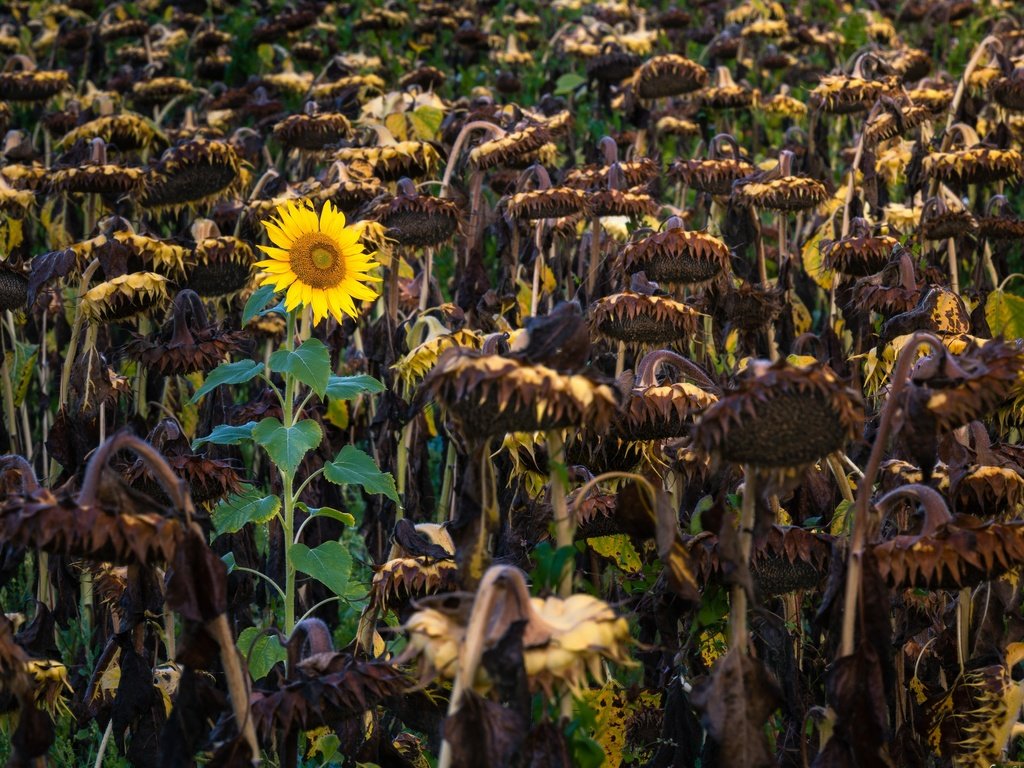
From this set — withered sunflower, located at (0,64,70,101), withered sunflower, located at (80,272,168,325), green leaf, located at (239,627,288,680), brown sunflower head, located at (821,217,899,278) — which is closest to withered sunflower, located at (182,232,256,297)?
withered sunflower, located at (80,272,168,325)

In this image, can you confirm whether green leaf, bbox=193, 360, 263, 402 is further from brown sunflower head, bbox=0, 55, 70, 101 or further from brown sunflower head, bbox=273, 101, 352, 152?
brown sunflower head, bbox=0, 55, 70, 101

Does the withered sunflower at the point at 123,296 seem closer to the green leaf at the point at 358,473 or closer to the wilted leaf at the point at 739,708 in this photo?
the green leaf at the point at 358,473

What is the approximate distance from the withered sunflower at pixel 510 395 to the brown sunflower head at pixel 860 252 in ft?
6.34

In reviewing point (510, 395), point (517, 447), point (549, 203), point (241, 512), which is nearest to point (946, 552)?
point (510, 395)

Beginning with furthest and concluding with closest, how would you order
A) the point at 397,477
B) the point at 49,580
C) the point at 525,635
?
the point at 397,477
the point at 49,580
the point at 525,635

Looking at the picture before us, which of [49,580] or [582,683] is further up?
[582,683]

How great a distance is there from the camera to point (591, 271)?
3.73m

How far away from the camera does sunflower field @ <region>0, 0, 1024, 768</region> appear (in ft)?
5.59

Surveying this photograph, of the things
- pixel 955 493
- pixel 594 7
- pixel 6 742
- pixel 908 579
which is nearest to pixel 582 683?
pixel 908 579

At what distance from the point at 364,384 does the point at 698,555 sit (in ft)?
2.62

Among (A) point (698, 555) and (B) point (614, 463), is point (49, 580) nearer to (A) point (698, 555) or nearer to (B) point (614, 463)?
(B) point (614, 463)

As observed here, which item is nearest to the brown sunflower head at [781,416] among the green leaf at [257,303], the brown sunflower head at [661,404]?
the brown sunflower head at [661,404]

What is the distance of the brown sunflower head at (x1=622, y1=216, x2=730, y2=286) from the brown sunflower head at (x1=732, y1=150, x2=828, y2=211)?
2.31 feet

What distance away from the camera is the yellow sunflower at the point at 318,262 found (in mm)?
2840
